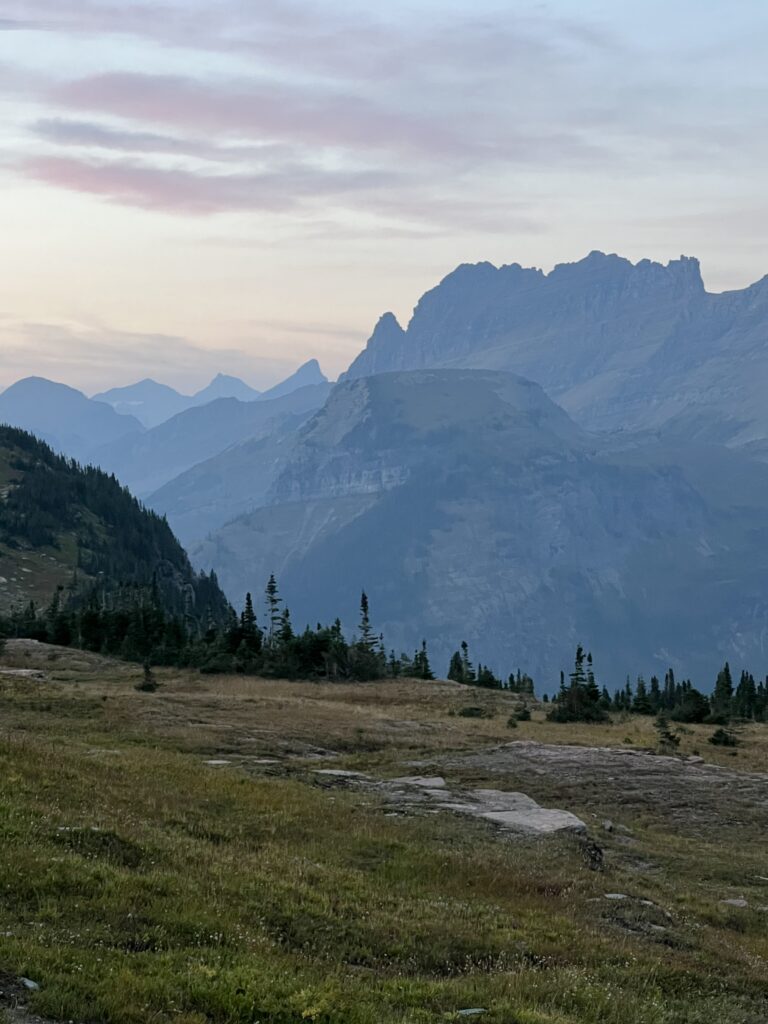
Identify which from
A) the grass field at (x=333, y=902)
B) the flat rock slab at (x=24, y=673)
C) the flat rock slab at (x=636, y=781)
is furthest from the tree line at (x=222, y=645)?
the grass field at (x=333, y=902)

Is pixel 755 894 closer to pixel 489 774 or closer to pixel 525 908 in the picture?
pixel 525 908

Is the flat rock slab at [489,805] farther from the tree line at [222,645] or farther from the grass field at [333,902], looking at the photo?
the tree line at [222,645]

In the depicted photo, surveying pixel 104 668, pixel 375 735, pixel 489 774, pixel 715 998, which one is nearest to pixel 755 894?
pixel 715 998

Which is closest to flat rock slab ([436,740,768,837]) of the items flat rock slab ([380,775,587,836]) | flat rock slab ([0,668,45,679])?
flat rock slab ([380,775,587,836])

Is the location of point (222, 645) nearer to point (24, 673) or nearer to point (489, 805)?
point (24, 673)

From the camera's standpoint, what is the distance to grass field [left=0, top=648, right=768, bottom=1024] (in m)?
14.7

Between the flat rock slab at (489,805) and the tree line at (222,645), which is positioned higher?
the tree line at (222,645)

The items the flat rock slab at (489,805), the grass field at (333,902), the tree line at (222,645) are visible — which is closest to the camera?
the grass field at (333,902)

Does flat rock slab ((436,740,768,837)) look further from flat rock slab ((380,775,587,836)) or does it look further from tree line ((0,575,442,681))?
tree line ((0,575,442,681))

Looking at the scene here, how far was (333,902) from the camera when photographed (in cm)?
1984

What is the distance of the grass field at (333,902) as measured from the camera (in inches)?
579

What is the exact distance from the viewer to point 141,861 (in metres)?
20.5

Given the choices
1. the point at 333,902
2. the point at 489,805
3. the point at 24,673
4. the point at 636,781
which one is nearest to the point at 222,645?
the point at 24,673

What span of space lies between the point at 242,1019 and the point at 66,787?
1301 cm
